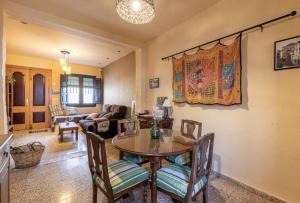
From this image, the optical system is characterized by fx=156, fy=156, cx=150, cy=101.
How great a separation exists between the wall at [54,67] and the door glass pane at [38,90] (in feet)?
1.15

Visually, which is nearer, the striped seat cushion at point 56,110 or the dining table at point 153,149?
the dining table at point 153,149

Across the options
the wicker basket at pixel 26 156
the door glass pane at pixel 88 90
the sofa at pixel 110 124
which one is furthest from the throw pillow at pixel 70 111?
the wicker basket at pixel 26 156

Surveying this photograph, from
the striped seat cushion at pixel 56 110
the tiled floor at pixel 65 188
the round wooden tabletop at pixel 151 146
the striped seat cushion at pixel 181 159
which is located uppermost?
the striped seat cushion at pixel 56 110

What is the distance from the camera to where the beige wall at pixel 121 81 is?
5286 millimetres

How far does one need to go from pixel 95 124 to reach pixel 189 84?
2.96 meters

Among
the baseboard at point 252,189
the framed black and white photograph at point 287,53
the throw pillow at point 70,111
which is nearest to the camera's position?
the framed black and white photograph at point 287,53

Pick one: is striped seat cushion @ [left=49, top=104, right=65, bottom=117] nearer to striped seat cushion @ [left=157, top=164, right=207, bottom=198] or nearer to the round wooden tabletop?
the round wooden tabletop

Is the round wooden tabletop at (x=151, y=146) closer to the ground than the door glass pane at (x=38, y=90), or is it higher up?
closer to the ground

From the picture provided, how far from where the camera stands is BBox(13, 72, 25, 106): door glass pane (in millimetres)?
5660

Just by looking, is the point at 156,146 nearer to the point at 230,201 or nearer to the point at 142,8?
the point at 230,201

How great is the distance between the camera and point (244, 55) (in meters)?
2.17

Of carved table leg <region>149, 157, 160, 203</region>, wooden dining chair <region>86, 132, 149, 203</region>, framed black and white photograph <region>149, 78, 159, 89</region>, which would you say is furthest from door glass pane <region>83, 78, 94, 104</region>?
carved table leg <region>149, 157, 160, 203</region>

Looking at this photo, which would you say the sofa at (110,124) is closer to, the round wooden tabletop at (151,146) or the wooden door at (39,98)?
the wooden door at (39,98)

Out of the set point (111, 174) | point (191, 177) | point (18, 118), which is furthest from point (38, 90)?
point (191, 177)
